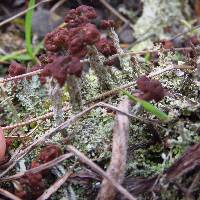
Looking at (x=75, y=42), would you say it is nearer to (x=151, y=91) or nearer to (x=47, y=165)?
(x=151, y=91)

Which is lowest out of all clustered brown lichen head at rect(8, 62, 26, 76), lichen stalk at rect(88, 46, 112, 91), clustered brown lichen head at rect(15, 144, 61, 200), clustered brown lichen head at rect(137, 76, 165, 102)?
clustered brown lichen head at rect(15, 144, 61, 200)

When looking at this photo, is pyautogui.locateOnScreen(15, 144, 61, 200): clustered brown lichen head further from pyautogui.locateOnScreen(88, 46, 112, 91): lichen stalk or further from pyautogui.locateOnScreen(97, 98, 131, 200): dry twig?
pyautogui.locateOnScreen(88, 46, 112, 91): lichen stalk

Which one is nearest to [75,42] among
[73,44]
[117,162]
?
[73,44]

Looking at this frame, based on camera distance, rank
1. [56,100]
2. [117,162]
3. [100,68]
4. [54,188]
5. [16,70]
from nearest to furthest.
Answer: [117,162], [54,188], [56,100], [100,68], [16,70]

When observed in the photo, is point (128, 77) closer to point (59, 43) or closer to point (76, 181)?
point (59, 43)

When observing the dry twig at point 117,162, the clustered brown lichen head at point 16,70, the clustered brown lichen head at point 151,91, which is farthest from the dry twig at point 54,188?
the clustered brown lichen head at point 16,70

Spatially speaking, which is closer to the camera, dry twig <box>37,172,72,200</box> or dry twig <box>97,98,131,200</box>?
dry twig <box>97,98,131,200</box>

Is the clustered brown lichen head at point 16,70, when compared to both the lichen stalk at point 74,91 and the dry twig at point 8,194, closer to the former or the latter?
the lichen stalk at point 74,91

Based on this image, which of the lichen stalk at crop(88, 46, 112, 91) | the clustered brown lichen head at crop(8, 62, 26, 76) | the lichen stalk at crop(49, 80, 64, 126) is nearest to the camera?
the lichen stalk at crop(49, 80, 64, 126)

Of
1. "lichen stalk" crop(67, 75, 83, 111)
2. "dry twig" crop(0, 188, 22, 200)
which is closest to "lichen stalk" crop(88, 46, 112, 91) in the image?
"lichen stalk" crop(67, 75, 83, 111)
